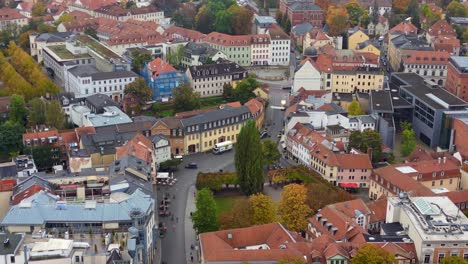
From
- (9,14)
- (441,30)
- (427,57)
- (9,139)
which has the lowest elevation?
(9,139)

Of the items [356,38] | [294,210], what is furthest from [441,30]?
[294,210]

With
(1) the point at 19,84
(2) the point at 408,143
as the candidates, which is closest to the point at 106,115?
(1) the point at 19,84

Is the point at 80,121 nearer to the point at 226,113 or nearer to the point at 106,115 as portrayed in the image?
the point at 106,115

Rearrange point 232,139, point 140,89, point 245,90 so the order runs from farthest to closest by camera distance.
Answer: point 245,90, point 140,89, point 232,139

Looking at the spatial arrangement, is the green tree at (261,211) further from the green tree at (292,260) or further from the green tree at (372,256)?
the green tree at (372,256)

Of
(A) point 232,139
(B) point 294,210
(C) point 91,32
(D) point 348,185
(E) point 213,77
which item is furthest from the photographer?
(C) point 91,32

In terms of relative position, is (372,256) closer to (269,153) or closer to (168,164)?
(269,153)

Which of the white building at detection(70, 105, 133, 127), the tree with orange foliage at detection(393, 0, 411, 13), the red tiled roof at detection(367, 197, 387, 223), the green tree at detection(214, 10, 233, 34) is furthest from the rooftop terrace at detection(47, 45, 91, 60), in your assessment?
Answer: the tree with orange foliage at detection(393, 0, 411, 13)
